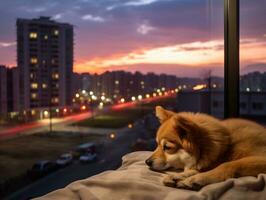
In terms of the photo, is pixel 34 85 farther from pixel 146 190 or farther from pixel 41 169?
pixel 146 190

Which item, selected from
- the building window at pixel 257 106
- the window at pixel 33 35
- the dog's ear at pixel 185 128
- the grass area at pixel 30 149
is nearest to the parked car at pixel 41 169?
the grass area at pixel 30 149

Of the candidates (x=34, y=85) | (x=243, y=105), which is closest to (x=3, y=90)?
(x=34, y=85)

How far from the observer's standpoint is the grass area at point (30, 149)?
2004mm

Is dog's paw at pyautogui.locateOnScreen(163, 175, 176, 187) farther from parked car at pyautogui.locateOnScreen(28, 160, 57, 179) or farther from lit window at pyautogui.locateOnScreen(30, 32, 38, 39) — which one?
lit window at pyautogui.locateOnScreen(30, 32, 38, 39)

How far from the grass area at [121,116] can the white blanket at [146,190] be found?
3.59 ft

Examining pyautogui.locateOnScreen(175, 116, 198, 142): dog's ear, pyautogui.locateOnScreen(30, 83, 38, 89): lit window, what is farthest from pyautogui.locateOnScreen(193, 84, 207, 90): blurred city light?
pyautogui.locateOnScreen(175, 116, 198, 142): dog's ear

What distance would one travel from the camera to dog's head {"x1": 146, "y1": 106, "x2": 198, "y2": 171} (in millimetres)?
1294

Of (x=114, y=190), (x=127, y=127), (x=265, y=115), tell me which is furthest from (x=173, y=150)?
(x=265, y=115)

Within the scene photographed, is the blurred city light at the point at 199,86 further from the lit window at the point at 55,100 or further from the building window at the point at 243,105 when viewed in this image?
the lit window at the point at 55,100

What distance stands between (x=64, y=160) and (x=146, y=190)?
1150mm

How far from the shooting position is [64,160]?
2201 mm

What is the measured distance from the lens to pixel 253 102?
253cm

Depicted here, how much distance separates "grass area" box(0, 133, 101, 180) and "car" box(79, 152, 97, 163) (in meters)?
0.08

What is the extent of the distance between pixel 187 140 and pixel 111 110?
1.13 metres
